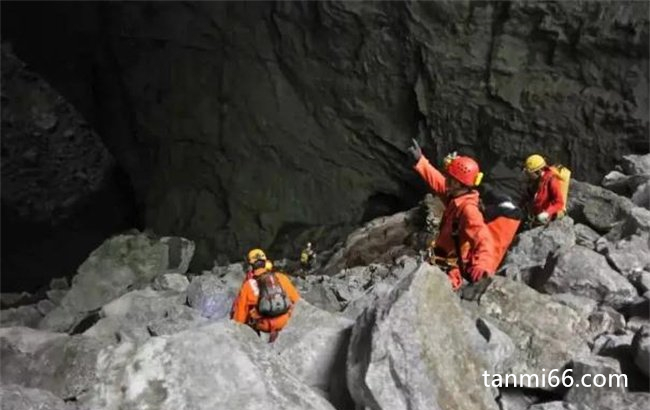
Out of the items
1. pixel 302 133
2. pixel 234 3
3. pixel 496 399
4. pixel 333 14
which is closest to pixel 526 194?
pixel 496 399

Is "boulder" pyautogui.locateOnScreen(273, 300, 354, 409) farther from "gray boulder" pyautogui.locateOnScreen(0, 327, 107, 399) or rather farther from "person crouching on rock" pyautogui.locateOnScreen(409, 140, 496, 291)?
"person crouching on rock" pyautogui.locateOnScreen(409, 140, 496, 291)

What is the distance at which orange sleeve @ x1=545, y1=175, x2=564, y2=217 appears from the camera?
206 inches

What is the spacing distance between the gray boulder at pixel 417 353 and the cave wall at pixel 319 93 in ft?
23.1

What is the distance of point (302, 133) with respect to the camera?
12766 millimetres

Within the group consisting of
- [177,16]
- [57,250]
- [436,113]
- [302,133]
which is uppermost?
[177,16]

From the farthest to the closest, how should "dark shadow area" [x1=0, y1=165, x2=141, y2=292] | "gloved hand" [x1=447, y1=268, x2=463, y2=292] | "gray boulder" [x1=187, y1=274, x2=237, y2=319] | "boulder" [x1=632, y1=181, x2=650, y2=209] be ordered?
"dark shadow area" [x1=0, y1=165, x2=141, y2=292] < "gray boulder" [x1=187, y1=274, x2=237, y2=319] < "boulder" [x1=632, y1=181, x2=650, y2=209] < "gloved hand" [x1=447, y1=268, x2=463, y2=292]

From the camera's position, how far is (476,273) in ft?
14.0

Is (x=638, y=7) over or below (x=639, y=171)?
over

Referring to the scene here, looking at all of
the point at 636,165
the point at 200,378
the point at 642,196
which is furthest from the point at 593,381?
the point at 636,165

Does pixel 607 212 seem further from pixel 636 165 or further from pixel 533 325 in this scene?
pixel 533 325

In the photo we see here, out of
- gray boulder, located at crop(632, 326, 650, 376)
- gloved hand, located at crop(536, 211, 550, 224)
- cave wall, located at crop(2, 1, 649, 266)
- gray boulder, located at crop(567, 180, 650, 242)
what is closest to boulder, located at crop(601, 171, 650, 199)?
gray boulder, located at crop(567, 180, 650, 242)

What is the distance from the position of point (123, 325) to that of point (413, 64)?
7119 mm

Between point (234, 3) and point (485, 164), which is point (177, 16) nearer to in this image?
point (234, 3)

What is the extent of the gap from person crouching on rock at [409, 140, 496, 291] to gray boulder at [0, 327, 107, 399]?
7.05 feet
